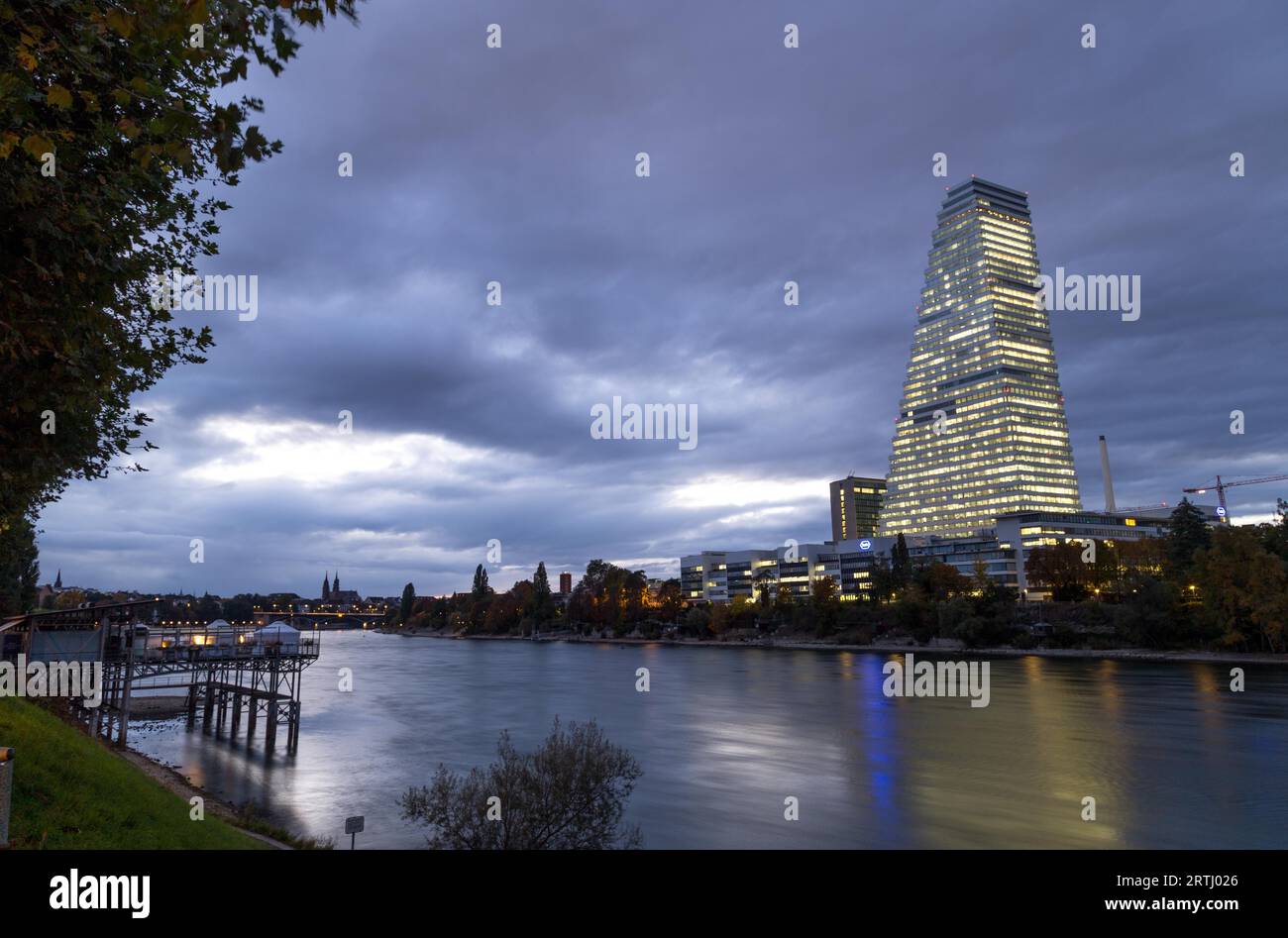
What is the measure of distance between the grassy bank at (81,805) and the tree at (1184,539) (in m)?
137

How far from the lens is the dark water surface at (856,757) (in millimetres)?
33531

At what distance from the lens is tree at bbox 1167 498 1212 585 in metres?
119

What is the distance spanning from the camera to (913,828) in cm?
3312

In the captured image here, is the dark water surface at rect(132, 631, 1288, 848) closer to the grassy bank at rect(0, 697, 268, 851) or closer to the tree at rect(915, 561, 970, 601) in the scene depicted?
the grassy bank at rect(0, 697, 268, 851)

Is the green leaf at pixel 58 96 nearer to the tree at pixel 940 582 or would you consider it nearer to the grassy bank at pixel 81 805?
the grassy bank at pixel 81 805

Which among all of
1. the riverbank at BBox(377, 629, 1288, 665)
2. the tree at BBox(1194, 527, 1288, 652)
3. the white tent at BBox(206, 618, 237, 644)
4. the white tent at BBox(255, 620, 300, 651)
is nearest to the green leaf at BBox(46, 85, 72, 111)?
the white tent at BBox(255, 620, 300, 651)

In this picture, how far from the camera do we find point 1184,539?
121750 mm

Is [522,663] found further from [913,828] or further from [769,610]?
[913,828]

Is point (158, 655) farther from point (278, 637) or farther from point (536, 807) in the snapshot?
point (536, 807)

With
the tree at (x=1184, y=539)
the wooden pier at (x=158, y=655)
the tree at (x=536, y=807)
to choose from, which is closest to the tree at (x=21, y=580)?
the wooden pier at (x=158, y=655)

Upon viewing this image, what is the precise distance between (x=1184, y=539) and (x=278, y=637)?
13480 centimetres

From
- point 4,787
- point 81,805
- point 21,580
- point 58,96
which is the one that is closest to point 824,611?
point 21,580

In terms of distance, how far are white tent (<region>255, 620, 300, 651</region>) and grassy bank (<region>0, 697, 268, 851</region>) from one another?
37.7m
